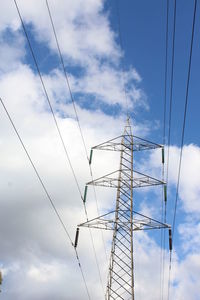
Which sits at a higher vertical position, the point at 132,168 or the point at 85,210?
the point at 132,168

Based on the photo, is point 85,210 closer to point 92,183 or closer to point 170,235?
point 92,183

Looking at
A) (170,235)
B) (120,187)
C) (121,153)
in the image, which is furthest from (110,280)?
(121,153)

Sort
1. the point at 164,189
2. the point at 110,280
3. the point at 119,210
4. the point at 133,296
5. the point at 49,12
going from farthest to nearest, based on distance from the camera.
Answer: the point at 164,189, the point at 119,210, the point at 110,280, the point at 133,296, the point at 49,12

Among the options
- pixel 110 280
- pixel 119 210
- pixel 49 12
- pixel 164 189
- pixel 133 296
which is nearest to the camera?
pixel 49 12


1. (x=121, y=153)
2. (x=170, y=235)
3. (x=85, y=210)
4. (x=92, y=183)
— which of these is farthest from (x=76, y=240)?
(x=121, y=153)

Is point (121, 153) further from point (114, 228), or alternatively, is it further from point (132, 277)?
point (132, 277)

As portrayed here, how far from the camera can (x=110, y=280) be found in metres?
20.3

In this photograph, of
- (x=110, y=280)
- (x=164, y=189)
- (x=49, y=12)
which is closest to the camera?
(x=49, y=12)

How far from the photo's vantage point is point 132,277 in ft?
63.1

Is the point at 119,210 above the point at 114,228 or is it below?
above

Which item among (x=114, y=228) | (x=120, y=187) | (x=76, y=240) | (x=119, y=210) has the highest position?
(x=120, y=187)

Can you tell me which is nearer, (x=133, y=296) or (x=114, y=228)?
(x=133, y=296)

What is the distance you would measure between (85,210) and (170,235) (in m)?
6.24

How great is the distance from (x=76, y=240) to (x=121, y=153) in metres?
8.00
